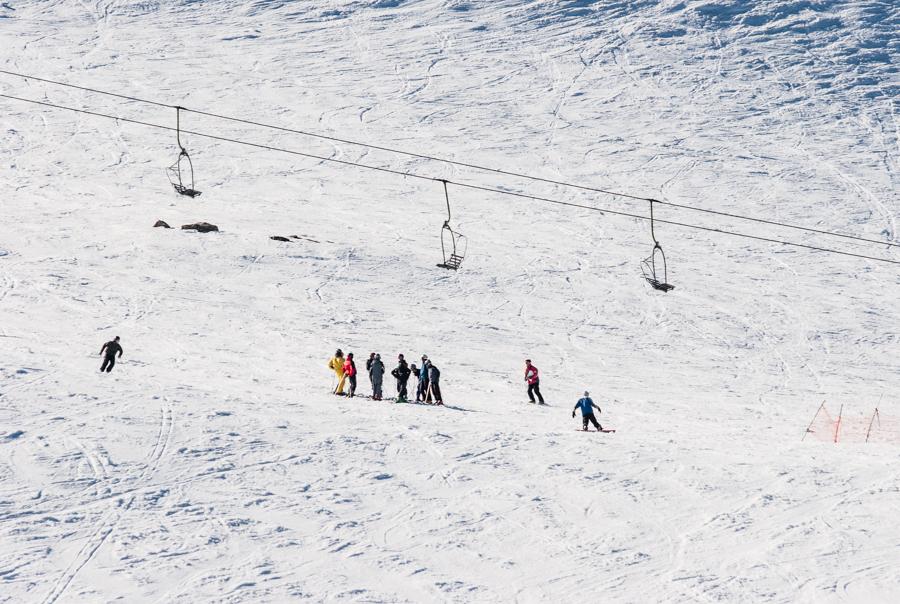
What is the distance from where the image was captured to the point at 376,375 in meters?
23.7

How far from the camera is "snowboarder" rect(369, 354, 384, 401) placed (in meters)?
23.7

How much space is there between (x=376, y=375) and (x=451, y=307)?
355 inches

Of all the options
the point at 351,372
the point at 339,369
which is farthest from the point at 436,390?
the point at 339,369

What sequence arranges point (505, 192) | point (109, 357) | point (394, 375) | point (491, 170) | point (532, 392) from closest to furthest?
point (109, 357)
point (394, 375)
point (532, 392)
point (505, 192)
point (491, 170)

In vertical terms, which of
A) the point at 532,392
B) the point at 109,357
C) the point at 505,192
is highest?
A: the point at 505,192

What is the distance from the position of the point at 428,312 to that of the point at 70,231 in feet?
39.5

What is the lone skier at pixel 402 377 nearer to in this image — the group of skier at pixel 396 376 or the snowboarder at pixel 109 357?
the group of skier at pixel 396 376

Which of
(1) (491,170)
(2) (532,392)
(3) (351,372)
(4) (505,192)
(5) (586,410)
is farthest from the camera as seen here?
(1) (491,170)

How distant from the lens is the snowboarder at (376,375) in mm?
23672

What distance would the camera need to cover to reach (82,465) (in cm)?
1747

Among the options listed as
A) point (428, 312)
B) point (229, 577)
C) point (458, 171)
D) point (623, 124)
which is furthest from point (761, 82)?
point (229, 577)

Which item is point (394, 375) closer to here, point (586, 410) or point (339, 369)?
point (339, 369)

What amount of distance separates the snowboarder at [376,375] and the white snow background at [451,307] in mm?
1169

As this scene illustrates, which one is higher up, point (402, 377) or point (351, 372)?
point (351, 372)
